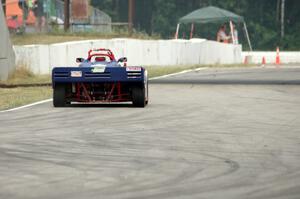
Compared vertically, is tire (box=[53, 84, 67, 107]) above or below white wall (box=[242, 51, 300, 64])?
above

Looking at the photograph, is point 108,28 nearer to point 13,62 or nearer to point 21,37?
point 21,37

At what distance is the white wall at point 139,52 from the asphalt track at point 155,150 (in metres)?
12.6

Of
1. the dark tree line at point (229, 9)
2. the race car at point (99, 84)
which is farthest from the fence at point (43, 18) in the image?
the race car at point (99, 84)

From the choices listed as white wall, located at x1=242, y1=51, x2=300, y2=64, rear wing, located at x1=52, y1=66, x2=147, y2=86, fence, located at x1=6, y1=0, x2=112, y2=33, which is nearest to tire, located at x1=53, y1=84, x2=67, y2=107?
rear wing, located at x1=52, y1=66, x2=147, y2=86

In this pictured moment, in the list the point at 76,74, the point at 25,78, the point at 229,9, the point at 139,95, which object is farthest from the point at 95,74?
the point at 229,9

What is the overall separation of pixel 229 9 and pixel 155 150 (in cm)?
7324

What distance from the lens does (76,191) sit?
27.2ft

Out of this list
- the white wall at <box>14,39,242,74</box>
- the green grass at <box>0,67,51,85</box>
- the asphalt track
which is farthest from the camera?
the white wall at <box>14,39,242,74</box>

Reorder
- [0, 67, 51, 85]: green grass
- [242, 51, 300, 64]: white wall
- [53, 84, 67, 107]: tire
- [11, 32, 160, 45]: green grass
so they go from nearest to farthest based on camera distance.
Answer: [53, 84, 67, 107]: tire, [0, 67, 51, 85]: green grass, [11, 32, 160, 45]: green grass, [242, 51, 300, 64]: white wall

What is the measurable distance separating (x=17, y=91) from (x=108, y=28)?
112ft

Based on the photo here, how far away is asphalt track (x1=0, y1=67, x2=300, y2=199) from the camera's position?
8.51 meters

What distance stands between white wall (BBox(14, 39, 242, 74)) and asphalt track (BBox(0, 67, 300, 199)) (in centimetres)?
1263

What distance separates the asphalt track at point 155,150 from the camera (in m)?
8.51

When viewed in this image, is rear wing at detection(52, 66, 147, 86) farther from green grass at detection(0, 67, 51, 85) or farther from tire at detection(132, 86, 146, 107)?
green grass at detection(0, 67, 51, 85)
